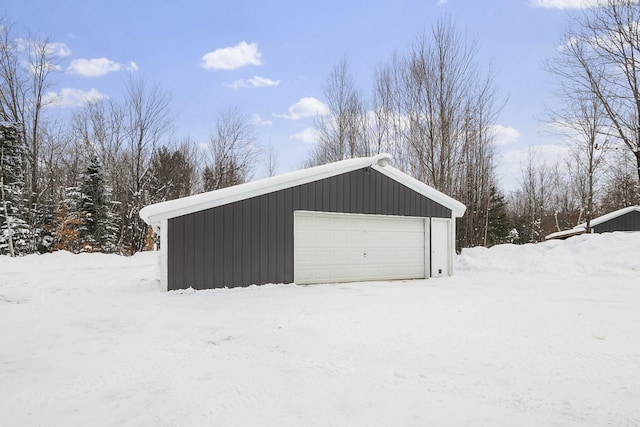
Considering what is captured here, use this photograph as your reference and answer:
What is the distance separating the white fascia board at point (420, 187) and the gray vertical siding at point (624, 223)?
1354cm

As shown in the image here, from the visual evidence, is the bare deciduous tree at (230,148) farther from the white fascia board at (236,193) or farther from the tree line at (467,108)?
the white fascia board at (236,193)

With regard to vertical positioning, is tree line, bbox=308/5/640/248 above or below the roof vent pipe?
above

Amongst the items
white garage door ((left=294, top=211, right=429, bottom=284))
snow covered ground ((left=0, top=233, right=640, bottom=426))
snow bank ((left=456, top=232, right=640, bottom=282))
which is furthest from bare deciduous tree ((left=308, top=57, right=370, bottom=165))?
snow covered ground ((left=0, top=233, right=640, bottom=426))

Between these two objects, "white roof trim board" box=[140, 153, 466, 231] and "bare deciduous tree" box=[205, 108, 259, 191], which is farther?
"bare deciduous tree" box=[205, 108, 259, 191]

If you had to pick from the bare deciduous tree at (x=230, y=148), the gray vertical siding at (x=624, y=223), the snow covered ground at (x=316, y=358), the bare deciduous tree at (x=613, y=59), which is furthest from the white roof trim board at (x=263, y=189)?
the bare deciduous tree at (x=230, y=148)

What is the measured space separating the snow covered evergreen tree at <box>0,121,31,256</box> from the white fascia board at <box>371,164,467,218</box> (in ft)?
47.0

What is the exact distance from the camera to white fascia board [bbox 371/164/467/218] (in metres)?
9.98

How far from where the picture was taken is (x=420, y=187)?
1048 centimetres

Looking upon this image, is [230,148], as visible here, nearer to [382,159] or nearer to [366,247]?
[382,159]

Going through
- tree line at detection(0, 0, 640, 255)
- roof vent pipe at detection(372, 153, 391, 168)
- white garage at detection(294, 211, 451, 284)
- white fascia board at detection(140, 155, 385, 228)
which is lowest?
white garage at detection(294, 211, 451, 284)

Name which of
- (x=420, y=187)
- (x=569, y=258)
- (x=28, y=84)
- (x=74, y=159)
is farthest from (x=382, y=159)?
(x=74, y=159)

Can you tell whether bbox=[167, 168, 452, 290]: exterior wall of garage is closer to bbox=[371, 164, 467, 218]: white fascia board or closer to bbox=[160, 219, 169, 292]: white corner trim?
bbox=[160, 219, 169, 292]: white corner trim

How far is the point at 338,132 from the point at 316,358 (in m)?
17.3

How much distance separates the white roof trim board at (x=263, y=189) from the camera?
7379 mm
